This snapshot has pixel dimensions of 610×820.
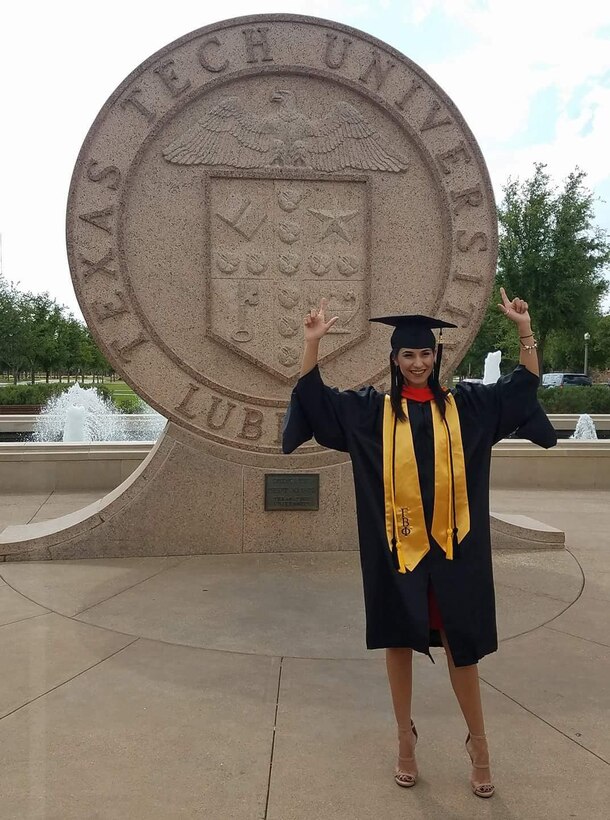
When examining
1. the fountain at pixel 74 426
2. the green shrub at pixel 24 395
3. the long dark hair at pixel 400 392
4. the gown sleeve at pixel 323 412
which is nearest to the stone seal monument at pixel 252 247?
the gown sleeve at pixel 323 412

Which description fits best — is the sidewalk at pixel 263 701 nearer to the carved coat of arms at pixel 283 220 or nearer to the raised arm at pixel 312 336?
the raised arm at pixel 312 336

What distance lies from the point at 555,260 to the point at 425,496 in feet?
87.1

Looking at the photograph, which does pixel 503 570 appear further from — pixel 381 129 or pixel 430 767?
pixel 381 129

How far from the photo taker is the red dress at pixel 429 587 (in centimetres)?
270

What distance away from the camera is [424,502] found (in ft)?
8.79

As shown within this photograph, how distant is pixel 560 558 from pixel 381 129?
3592 mm

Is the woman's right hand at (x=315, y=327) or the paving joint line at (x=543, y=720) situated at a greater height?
the woman's right hand at (x=315, y=327)

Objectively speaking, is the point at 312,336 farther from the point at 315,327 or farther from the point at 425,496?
the point at 425,496

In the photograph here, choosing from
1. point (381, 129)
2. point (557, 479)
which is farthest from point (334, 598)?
point (557, 479)

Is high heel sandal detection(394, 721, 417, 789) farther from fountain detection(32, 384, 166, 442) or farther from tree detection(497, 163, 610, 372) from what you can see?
tree detection(497, 163, 610, 372)

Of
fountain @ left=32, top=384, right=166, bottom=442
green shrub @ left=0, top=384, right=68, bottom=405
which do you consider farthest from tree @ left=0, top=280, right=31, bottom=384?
fountain @ left=32, top=384, right=166, bottom=442

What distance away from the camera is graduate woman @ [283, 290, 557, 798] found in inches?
103

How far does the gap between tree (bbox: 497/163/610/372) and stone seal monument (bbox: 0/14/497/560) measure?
73.6 feet

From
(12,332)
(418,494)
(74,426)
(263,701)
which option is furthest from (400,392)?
(12,332)
